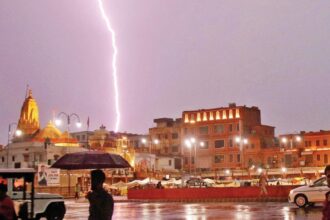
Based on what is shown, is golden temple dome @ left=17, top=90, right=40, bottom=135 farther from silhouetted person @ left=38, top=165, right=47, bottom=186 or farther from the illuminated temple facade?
silhouetted person @ left=38, top=165, right=47, bottom=186

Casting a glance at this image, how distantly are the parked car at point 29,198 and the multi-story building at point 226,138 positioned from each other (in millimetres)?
73769

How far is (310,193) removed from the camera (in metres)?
31.6

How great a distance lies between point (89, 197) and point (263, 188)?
3544 cm

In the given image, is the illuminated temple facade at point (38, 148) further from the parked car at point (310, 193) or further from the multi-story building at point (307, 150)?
the parked car at point (310, 193)

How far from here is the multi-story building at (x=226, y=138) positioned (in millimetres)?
97250

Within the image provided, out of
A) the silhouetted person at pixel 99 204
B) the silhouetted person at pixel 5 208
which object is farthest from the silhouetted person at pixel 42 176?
the silhouetted person at pixel 99 204

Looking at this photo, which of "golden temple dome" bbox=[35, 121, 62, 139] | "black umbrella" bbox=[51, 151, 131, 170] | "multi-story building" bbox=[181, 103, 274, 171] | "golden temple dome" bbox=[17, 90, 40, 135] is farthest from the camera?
"golden temple dome" bbox=[17, 90, 40, 135]

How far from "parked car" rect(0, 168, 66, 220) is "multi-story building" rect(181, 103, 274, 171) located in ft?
242

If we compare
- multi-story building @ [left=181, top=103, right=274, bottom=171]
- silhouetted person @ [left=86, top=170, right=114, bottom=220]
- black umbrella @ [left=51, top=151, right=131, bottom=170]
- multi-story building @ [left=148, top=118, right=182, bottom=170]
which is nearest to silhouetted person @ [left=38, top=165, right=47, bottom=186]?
black umbrella @ [left=51, top=151, right=131, bottom=170]

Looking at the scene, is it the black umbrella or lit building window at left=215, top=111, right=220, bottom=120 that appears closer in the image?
the black umbrella

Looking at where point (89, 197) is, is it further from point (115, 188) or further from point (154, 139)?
point (154, 139)

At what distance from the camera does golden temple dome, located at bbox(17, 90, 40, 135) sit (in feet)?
341

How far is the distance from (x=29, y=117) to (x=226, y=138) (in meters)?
34.6

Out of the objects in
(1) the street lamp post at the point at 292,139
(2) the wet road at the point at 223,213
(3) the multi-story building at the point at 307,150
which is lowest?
(2) the wet road at the point at 223,213
